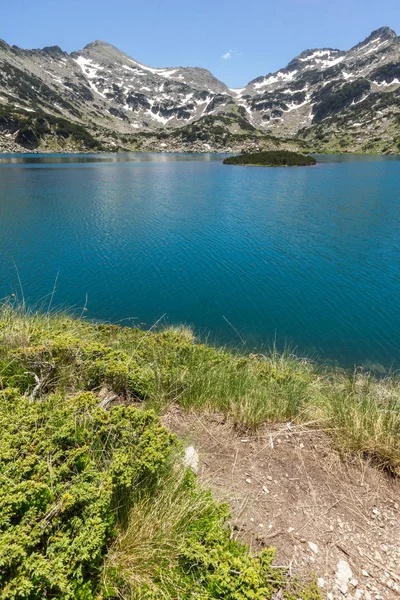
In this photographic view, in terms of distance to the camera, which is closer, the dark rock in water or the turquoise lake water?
the turquoise lake water

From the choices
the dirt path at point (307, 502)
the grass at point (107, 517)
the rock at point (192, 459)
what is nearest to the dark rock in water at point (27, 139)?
the grass at point (107, 517)

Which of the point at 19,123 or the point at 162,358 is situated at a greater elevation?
the point at 19,123

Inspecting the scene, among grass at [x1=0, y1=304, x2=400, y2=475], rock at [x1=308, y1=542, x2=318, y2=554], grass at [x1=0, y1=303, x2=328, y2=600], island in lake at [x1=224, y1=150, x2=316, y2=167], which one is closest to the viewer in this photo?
grass at [x1=0, y1=303, x2=328, y2=600]

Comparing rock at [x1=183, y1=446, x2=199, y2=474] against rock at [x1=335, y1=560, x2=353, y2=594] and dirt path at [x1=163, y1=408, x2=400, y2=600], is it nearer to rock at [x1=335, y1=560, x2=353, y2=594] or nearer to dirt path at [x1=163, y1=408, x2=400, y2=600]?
dirt path at [x1=163, y1=408, x2=400, y2=600]

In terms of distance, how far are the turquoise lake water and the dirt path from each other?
9.67 m

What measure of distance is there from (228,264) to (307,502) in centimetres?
2256

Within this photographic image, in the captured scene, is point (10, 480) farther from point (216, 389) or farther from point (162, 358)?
point (162, 358)

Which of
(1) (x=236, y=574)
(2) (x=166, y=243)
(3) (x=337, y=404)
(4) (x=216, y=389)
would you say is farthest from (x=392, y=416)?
(2) (x=166, y=243)

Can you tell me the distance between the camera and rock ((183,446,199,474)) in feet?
15.9

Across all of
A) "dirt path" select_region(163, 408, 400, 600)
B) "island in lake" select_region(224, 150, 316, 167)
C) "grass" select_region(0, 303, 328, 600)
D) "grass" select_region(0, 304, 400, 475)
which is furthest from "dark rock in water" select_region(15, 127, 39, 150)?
"dirt path" select_region(163, 408, 400, 600)

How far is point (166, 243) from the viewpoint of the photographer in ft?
103

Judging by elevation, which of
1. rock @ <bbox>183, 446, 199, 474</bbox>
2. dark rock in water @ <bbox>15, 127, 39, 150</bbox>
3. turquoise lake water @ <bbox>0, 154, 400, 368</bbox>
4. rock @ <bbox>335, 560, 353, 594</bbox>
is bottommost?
turquoise lake water @ <bbox>0, 154, 400, 368</bbox>

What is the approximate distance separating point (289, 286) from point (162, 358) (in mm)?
16486

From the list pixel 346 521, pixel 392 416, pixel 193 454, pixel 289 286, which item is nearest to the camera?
pixel 346 521
